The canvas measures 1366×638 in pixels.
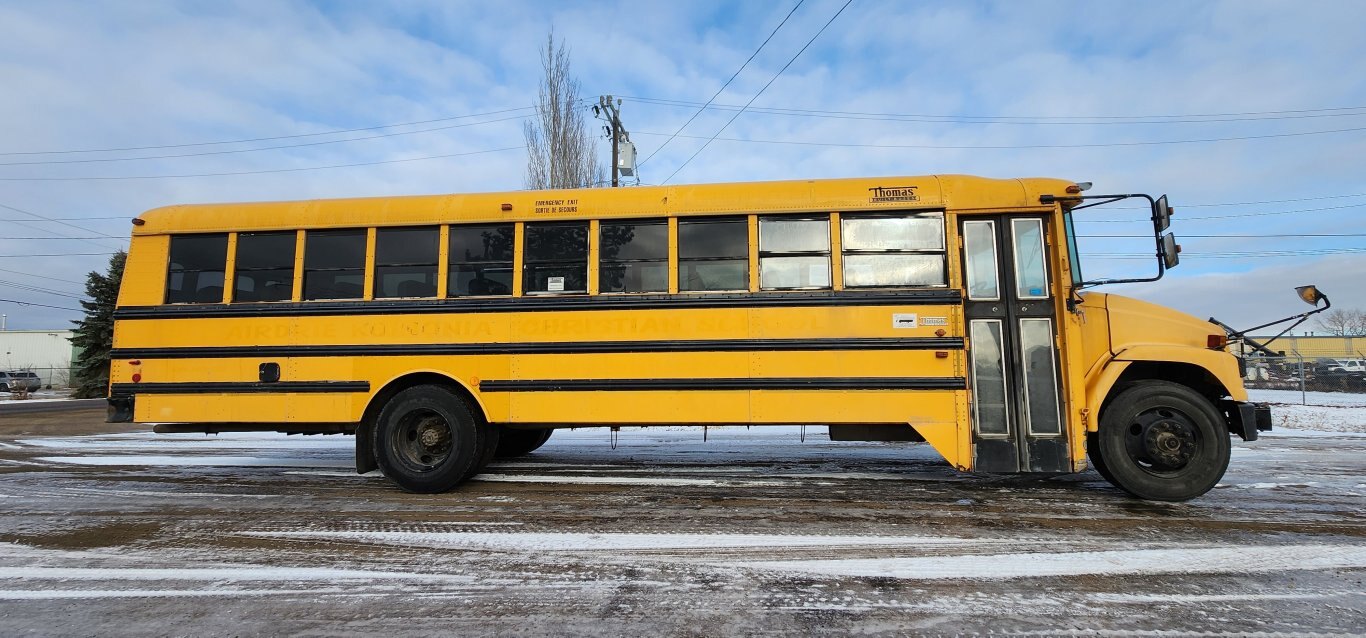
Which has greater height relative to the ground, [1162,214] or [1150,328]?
[1162,214]

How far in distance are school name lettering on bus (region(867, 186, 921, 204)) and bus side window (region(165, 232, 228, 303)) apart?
213 inches

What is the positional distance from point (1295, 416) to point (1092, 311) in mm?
10194

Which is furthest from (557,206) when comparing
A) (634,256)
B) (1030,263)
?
(1030,263)

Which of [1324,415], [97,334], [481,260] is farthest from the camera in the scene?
[97,334]

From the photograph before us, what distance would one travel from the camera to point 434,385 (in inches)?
186

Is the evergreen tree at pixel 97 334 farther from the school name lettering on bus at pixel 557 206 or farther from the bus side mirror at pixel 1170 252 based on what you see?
the bus side mirror at pixel 1170 252

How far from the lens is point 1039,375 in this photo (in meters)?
4.29

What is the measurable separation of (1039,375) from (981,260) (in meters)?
0.96

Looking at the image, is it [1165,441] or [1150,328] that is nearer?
[1165,441]

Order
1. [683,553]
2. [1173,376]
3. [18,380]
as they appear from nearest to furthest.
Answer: [683,553] < [1173,376] < [18,380]

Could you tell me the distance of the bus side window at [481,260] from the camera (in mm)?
4680

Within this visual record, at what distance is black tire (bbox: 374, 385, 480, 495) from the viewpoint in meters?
4.62

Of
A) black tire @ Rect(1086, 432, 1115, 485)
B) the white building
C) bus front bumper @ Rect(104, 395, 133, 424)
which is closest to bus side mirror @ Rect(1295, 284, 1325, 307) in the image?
black tire @ Rect(1086, 432, 1115, 485)

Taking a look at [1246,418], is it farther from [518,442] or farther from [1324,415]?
[1324,415]
